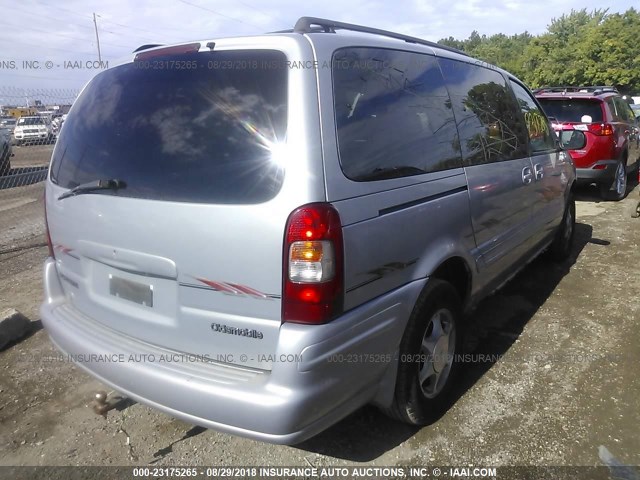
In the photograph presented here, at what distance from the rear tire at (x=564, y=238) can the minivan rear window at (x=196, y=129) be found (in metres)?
4.09

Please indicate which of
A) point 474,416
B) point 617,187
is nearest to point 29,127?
point 617,187

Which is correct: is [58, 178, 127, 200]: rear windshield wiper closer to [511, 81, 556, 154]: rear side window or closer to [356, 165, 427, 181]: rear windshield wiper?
[356, 165, 427, 181]: rear windshield wiper

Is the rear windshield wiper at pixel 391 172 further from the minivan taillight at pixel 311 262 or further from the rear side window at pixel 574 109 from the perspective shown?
the rear side window at pixel 574 109

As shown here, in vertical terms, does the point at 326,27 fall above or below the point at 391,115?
above

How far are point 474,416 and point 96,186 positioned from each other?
7.53 ft

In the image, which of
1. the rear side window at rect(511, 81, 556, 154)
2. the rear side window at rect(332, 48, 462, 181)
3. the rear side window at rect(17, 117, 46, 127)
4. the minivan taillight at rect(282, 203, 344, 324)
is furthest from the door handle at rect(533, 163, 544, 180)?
the rear side window at rect(17, 117, 46, 127)

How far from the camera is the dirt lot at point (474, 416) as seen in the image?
99.0 inches

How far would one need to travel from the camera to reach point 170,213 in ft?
6.67

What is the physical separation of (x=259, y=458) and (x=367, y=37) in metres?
2.13

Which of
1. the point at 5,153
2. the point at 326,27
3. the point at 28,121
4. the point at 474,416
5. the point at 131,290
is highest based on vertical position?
the point at 28,121

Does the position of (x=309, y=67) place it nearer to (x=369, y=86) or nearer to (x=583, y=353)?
(x=369, y=86)

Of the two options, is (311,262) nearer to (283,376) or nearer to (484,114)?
(283,376)

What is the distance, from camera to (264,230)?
1864 mm

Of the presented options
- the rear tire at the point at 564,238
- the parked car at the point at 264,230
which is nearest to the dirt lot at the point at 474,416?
the parked car at the point at 264,230
